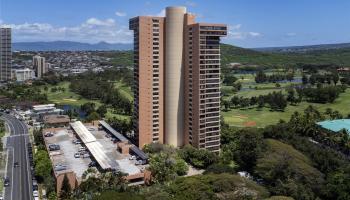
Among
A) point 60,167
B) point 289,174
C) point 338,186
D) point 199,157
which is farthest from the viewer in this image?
point 199,157

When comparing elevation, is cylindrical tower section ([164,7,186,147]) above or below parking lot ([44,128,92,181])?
above

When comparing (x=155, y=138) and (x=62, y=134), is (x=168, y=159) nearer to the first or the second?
(x=155, y=138)

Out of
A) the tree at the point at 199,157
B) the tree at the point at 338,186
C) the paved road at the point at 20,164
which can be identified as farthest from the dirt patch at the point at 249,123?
the paved road at the point at 20,164

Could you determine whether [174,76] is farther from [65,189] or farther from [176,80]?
[65,189]

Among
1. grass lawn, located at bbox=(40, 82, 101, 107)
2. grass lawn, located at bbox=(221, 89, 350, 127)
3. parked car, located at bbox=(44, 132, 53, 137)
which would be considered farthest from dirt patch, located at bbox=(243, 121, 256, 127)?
grass lawn, located at bbox=(40, 82, 101, 107)

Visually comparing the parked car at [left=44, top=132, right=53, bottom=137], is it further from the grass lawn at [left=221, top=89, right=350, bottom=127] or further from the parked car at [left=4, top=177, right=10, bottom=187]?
the grass lawn at [left=221, top=89, right=350, bottom=127]

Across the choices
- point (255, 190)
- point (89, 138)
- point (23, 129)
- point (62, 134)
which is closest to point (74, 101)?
point (23, 129)

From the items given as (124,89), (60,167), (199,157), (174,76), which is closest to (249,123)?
(174,76)
